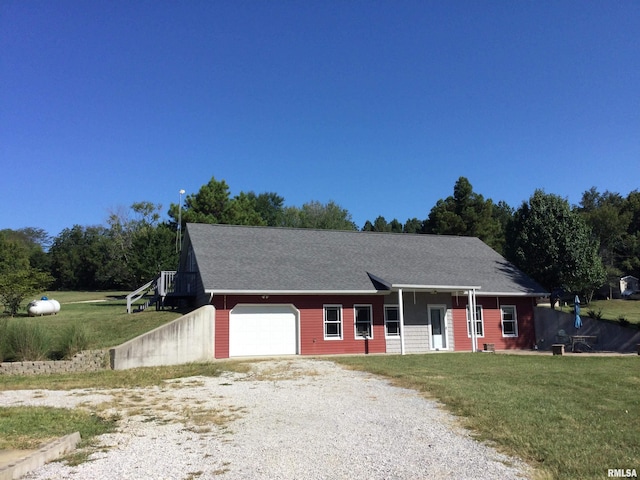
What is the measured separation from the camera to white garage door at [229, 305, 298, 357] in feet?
65.5

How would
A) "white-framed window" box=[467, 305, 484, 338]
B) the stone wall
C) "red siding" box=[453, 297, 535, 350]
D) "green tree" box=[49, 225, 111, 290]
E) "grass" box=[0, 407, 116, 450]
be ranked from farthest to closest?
"green tree" box=[49, 225, 111, 290] → "white-framed window" box=[467, 305, 484, 338] → "red siding" box=[453, 297, 535, 350] → the stone wall → "grass" box=[0, 407, 116, 450]

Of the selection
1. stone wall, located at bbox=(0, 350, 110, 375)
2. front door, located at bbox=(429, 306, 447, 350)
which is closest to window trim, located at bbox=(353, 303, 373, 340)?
front door, located at bbox=(429, 306, 447, 350)

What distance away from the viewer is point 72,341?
51.4 feet

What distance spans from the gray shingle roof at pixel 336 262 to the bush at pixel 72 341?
4.78m

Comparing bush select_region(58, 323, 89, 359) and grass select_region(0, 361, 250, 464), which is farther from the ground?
bush select_region(58, 323, 89, 359)

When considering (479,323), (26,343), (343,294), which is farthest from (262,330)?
(479,323)

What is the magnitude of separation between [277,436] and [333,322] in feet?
47.5

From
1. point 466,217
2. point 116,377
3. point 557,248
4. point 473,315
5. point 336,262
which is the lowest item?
point 116,377

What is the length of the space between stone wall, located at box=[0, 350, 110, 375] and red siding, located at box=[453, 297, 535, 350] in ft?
49.7

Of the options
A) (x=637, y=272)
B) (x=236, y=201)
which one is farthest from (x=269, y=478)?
(x=637, y=272)

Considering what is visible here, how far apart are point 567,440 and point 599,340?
61.5 ft

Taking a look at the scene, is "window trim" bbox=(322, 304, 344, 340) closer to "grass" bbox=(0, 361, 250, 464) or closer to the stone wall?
"grass" bbox=(0, 361, 250, 464)

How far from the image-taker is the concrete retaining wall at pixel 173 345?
16203mm

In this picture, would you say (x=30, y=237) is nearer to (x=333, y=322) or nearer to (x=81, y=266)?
(x=81, y=266)
